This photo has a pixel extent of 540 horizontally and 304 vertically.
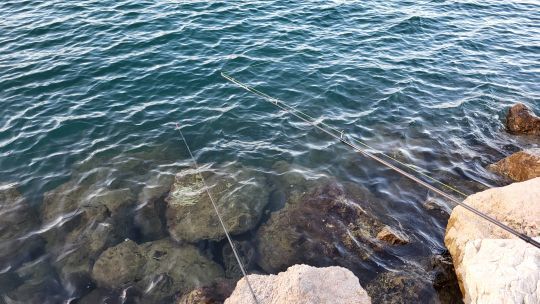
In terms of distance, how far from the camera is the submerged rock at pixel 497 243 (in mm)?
4914

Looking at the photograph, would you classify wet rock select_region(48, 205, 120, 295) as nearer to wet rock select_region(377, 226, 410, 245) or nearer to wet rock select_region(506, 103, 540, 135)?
wet rock select_region(377, 226, 410, 245)

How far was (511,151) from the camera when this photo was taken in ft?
36.0

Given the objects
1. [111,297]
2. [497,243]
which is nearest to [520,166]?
[497,243]

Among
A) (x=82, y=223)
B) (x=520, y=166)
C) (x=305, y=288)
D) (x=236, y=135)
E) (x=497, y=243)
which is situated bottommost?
(x=82, y=223)

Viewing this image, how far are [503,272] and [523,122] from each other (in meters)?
8.33

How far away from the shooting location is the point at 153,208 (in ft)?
30.0

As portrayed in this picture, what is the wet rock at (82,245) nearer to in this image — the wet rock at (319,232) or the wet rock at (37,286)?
the wet rock at (37,286)

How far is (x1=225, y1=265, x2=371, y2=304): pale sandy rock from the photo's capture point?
5.47m

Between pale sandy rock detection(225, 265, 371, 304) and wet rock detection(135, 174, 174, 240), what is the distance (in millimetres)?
3464

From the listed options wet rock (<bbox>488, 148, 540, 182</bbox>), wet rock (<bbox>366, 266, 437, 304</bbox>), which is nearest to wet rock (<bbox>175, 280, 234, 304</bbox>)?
wet rock (<bbox>366, 266, 437, 304</bbox>)

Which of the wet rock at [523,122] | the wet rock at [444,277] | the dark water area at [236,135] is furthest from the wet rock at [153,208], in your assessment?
the wet rock at [523,122]

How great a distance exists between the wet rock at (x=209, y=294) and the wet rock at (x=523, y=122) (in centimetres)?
990

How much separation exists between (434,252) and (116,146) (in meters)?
8.49

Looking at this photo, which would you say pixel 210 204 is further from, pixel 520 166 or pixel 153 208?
pixel 520 166
